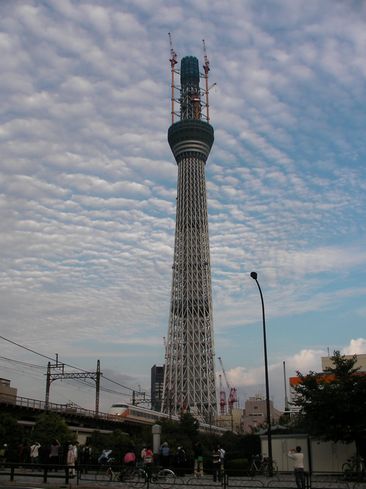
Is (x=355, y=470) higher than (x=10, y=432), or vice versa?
(x=10, y=432)

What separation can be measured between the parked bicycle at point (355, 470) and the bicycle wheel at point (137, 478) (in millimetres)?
8177

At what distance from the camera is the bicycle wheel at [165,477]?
23.7m

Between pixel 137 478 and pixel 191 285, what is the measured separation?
116 m

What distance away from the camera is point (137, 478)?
2536 centimetres

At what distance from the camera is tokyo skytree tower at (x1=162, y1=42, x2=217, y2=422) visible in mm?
135000

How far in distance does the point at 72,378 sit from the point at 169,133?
9629cm

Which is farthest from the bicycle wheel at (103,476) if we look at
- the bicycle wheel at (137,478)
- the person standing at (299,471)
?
the person standing at (299,471)

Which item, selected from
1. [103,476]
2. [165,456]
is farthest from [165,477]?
[165,456]

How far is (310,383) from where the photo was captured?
3195cm

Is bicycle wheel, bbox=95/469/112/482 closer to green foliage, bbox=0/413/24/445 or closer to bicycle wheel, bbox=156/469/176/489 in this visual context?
bicycle wheel, bbox=156/469/176/489

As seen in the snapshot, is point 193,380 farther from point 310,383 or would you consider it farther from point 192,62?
point 310,383

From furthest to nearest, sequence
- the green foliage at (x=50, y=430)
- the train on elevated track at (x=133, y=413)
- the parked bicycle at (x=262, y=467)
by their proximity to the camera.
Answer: the train on elevated track at (x=133, y=413)
the green foliage at (x=50, y=430)
the parked bicycle at (x=262, y=467)

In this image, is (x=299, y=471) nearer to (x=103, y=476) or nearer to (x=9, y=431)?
(x=103, y=476)

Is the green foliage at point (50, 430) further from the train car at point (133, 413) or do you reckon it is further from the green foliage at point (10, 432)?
the train car at point (133, 413)
